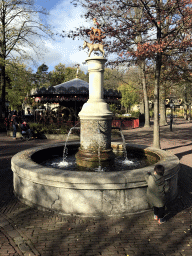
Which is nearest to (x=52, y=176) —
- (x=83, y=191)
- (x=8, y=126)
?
(x=83, y=191)

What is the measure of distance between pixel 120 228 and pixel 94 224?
1.64ft

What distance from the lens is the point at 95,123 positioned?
6332mm

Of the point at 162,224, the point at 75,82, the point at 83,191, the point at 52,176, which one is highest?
the point at 75,82

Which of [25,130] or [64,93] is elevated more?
[64,93]

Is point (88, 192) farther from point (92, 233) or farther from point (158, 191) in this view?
point (158, 191)

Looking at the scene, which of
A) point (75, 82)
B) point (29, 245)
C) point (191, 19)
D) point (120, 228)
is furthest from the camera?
point (75, 82)

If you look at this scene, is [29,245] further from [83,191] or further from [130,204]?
[130,204]

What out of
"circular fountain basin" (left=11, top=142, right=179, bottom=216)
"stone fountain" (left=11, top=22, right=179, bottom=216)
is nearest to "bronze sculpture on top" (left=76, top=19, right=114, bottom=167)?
"stone fountain" (left=11, top=22, right=179, bottom=216)

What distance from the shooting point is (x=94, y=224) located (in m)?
4.12

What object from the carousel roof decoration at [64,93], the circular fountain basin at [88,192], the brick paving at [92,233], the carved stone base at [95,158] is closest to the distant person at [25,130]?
the carousel roof decoration at [64,93]

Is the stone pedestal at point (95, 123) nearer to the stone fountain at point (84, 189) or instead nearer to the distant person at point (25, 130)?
the stone fountain at point (84, 189)

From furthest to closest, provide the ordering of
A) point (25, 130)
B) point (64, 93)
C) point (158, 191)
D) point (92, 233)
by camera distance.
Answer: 1. point (64, 93)
2. point (25, 130)
3. point (158, 191)
4. point (92, 233)

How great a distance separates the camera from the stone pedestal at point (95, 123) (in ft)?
20.8

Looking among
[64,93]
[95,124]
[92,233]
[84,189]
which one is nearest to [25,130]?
[64,93]
